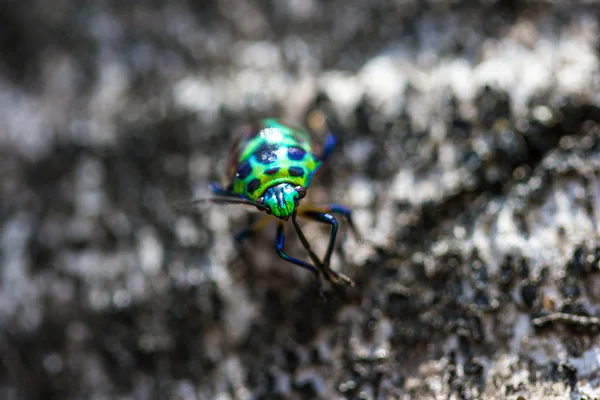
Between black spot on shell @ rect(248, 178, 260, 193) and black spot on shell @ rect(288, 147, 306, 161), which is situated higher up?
black spot on shell @ rect(288, 147, 306, 161)

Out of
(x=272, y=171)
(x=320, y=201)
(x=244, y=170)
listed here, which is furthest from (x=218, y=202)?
(x=320, y=201)

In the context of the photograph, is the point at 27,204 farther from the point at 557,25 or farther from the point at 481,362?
the point at 557,25

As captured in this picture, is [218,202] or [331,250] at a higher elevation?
[218,202]

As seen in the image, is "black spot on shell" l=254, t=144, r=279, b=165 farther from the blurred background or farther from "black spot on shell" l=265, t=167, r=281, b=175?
the blurred background

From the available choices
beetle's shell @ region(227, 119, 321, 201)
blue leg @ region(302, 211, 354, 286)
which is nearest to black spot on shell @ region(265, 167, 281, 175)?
beetle's shell @ region(227, 119, 321, 201)

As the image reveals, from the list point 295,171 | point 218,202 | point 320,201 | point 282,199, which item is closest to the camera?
point 282,199

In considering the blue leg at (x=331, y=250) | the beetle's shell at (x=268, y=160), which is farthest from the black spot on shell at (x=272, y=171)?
the blue leg at (x=331, y=250)

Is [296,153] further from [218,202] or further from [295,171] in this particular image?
[218,202]

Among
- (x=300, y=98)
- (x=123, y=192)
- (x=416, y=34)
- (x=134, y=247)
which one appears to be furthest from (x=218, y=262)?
(x=416, y=34)
